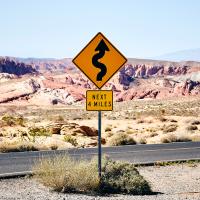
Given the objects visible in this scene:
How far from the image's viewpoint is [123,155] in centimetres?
2178

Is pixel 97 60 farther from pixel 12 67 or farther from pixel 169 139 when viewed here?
pixel 12 67

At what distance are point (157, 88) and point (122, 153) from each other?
110 metres

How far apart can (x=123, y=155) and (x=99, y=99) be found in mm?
10090

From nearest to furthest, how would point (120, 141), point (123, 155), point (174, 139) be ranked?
point (123, 155)
point (120, 141)
point (174, 139)

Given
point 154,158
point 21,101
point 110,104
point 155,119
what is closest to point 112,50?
point 110,104

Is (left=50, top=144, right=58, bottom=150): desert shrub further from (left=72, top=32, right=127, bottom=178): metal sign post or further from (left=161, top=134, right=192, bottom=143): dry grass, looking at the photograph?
(left=72, top=32, right=127, bottom=178): metal sign post

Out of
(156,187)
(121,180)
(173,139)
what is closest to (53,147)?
(173,139)

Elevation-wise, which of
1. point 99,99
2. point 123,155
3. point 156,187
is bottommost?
point 123,155

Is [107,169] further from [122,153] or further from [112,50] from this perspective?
[122,153]

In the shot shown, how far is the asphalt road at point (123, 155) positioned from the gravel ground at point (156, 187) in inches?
68.7

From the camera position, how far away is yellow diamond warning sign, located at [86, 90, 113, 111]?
11.9 metres

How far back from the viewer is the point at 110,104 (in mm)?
12008

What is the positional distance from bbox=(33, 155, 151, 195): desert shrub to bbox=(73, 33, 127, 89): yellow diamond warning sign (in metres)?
1.97

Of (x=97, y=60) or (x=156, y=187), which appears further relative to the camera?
(x=156, y=187)
